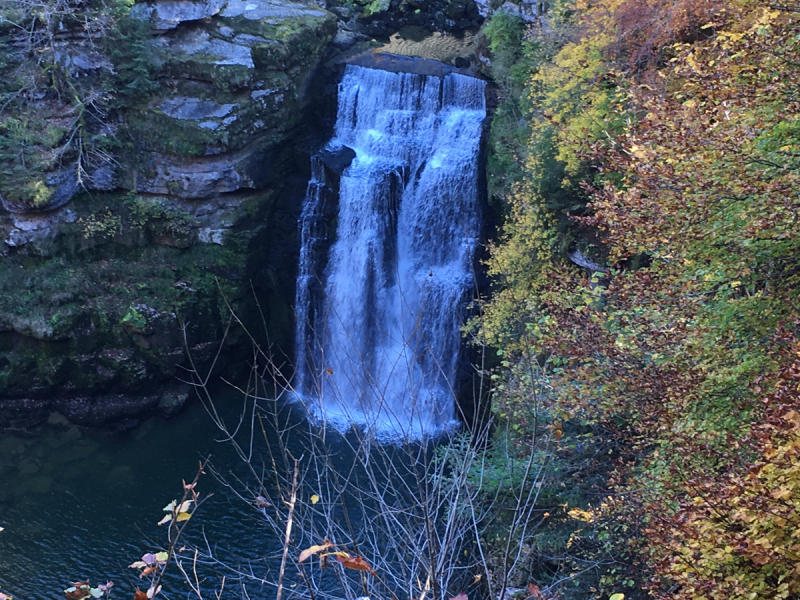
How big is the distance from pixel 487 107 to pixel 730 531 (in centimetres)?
1377

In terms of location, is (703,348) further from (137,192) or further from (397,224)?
(137,192)

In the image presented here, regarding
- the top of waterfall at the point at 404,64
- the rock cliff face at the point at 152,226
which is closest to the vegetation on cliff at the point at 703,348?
the top of waterfall at the point at 404,64

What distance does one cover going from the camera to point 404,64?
17.7m

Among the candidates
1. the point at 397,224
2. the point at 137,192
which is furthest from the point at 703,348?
the point at 137,192

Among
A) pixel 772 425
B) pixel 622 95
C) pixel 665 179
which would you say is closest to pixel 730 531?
pixel 772 425

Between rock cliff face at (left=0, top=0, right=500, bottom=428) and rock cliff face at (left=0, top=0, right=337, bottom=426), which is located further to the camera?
rock cliff face at (left=0, top=0, right=337, bottom=426)

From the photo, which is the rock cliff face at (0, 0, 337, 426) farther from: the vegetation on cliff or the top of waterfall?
the vegetation on cliff

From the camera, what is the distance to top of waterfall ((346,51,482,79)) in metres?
17.1

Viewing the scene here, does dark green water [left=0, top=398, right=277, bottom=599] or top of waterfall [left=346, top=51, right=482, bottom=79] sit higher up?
top of waterfall [left=346, top=51, right=482, bottom=79]

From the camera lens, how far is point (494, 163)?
14.8m

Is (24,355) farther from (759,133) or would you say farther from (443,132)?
(759,133)

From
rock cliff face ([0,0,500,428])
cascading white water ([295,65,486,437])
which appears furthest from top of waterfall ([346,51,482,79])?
rock cliff face ([0,0,500,428])

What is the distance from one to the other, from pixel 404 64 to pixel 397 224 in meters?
5.05

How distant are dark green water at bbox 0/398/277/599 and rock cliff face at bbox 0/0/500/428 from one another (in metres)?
0.83
